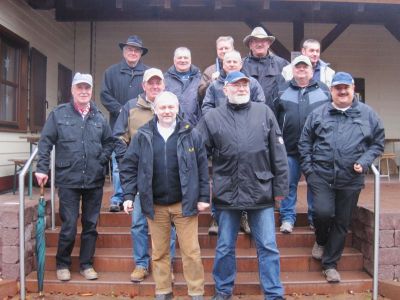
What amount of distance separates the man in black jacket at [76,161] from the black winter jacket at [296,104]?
1.73 metres

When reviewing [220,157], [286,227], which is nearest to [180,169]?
[220,157]

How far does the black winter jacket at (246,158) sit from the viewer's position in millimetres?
3527

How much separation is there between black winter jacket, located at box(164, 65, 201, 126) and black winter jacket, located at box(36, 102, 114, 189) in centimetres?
94

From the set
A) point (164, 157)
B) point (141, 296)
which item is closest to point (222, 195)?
point (164, 157)

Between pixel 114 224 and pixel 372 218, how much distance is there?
264 centimetres

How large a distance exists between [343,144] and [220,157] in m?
1.10

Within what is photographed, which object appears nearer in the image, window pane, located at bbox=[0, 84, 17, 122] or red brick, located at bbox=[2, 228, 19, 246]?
red brick, located at bbox=[2, 228, 19, 246]

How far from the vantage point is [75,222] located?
409cm

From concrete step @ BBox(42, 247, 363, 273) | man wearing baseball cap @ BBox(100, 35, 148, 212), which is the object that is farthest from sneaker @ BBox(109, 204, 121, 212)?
concrete step @ BBox(42, 247, 363, 273)

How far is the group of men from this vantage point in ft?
11.6

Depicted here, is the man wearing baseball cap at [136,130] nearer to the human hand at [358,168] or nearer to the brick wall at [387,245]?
the human hand at [358,168]

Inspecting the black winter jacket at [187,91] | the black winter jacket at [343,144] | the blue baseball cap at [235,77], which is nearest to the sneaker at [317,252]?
the black winter jacket at [343,144]

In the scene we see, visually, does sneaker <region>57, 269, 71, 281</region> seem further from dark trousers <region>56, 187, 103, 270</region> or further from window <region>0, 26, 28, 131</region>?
window <region>0, 26, 28, 131</region>

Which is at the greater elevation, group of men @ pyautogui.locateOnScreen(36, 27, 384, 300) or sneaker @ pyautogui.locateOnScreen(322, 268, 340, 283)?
group of men @ pyautogui.locateOnScreen(36, 27, 384, 300)
